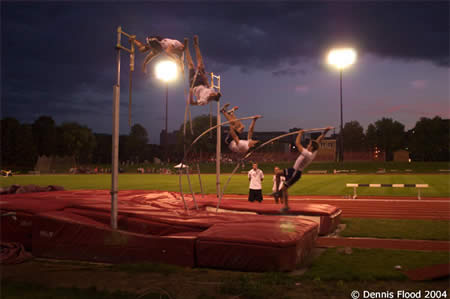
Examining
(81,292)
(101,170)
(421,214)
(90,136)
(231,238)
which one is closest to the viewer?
(81,292)

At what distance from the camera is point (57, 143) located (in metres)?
66.2

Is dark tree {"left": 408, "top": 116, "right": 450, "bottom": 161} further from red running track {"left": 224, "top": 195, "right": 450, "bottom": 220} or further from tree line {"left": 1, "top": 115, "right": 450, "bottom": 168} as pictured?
red running track {"left": 224, "top": 195, "right": 450, "bottom": 220}

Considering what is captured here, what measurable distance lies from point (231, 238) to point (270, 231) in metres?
0.66

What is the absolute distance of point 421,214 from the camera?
12203 millimetres

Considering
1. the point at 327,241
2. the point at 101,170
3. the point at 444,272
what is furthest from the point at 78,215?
the point at 101,170

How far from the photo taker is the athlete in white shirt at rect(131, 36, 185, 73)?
7.40m

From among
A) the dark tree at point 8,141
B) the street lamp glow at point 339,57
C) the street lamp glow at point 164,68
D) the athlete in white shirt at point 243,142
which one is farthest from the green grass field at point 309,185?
the dark tree at point 8,141

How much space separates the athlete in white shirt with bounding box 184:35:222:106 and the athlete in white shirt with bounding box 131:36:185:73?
188 mm

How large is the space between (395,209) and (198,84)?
9.82m

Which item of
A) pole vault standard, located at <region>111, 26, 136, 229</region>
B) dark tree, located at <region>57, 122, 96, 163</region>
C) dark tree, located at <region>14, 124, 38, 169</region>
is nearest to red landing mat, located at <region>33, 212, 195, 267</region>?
pole vault standard, located at <region>111, 26, 136, 229</region>

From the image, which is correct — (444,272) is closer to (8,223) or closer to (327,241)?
(327,241)

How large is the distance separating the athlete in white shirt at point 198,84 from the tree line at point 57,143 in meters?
55.2

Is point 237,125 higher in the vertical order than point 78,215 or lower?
higher

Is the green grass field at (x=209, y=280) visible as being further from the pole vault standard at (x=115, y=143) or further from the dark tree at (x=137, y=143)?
the dark tree at (x=137, y=143)
